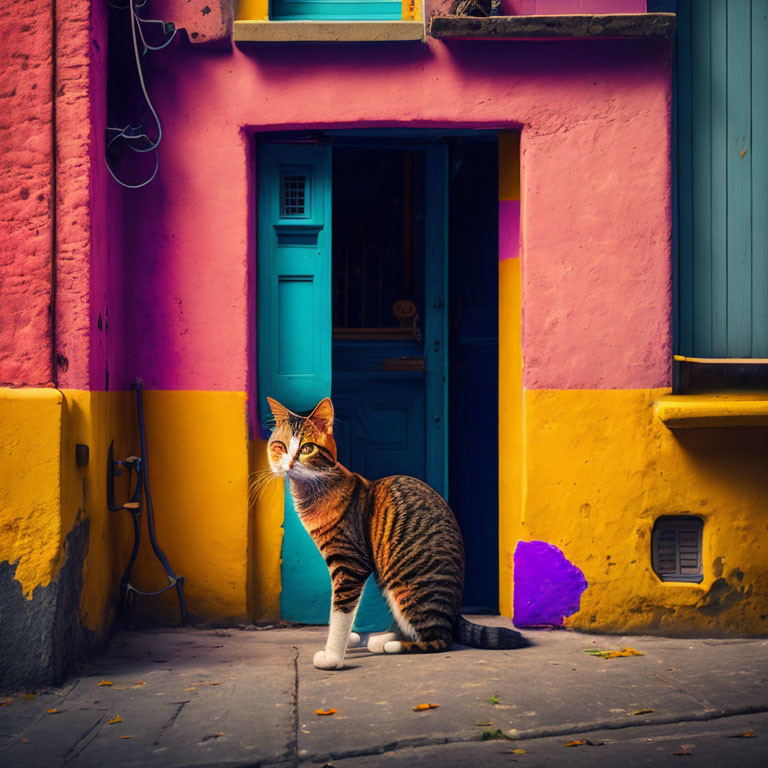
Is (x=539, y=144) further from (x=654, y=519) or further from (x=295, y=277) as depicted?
(x=654, y=519)

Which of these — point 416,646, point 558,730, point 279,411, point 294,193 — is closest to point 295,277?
point 294,193

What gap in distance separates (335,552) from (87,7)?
278 centimetres

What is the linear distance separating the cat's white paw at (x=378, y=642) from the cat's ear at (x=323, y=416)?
1022 millimetres

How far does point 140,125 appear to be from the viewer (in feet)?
14.6

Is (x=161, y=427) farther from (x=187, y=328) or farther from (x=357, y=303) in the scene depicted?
(x=357, y=303)

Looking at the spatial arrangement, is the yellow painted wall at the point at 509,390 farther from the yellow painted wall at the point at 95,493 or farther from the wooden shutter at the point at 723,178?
the yellow painted wall at the point at 95,493

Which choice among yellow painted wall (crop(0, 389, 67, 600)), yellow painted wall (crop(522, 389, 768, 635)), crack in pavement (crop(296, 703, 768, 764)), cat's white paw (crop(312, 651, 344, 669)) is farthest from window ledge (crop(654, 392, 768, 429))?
yellow painted wall (crop(0, 389, 67, 600))

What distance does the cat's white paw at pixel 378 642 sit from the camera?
13.3ft

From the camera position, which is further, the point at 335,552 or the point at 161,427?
the point at 161,427

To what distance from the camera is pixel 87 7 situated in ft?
12.9

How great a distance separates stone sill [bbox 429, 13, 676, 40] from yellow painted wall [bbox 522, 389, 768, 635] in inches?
78.7

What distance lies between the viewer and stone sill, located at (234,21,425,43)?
4.37m

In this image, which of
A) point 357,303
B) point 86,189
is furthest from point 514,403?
point 86,189

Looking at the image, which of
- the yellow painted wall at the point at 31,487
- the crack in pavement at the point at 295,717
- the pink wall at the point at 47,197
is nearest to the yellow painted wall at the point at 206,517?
the crack in pavement at the point at 295,717
